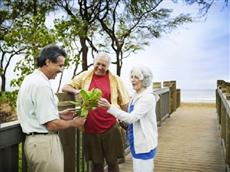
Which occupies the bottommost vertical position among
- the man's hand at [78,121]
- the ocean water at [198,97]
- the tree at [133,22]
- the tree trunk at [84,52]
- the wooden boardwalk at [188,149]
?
the ocean water at [198,97]

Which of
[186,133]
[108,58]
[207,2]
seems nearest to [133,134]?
[108,58]

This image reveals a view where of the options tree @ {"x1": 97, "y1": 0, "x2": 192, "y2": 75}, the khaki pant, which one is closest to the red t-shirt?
the khaki pant

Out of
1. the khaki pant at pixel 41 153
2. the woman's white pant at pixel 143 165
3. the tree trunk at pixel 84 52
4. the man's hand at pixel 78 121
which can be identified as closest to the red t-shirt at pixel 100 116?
the woman's white pant at pixel 143 165

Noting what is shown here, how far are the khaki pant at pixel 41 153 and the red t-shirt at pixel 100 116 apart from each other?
2.83 feet

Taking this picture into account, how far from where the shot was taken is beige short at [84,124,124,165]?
115 inches

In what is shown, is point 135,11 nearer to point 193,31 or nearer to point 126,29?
point 126,29

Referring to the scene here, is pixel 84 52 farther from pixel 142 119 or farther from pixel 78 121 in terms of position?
pixel 78 121

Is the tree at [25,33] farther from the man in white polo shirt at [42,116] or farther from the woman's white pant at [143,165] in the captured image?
the man in white polo shirt at [42,116]

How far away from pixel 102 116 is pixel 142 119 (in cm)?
46

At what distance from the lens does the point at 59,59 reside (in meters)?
2.01

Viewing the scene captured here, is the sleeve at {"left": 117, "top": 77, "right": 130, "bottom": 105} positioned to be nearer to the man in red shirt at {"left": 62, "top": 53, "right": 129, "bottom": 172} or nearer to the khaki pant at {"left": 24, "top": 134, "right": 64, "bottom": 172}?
the man in red shirt at {"left": 62, "top": 53, "right": 129, "bottom": 172}

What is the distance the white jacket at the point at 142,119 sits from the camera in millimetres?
2483

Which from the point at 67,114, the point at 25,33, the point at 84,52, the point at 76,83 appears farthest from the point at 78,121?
the point at 84,52

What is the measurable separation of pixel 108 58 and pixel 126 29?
14280mm
